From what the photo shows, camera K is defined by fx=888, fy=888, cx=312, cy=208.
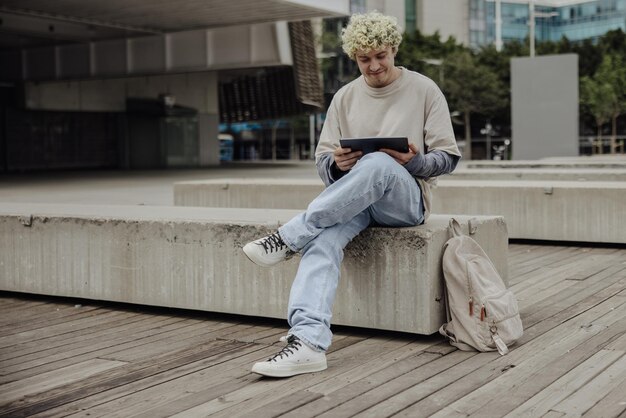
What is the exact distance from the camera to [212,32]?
3247 cm

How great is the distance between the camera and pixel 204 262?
19.2 ft

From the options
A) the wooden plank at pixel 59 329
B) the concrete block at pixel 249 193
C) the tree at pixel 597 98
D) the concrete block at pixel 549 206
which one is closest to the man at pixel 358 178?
the wooden plank at pixel 59 329

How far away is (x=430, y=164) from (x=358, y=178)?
452 mm

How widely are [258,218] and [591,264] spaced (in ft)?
11.8

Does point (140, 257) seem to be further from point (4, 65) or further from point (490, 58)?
point (490, 58)

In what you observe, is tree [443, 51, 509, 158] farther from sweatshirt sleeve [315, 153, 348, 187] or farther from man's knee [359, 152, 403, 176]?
man's knee [359, 152, 403, 176]

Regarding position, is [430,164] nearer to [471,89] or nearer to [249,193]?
[249,193]

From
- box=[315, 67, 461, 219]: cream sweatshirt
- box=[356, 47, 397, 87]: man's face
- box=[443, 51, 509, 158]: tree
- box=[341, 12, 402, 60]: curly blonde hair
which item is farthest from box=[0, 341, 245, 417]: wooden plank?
box=[443, 51, 509, 158]: tree

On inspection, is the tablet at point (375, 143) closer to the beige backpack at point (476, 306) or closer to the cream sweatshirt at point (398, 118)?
the cream sweatshirt at point (398, 118)

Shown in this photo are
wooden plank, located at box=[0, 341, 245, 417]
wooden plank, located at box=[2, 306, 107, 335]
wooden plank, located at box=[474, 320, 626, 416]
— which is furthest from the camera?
wooden plank, located at box=[2, 306, 107, 335]

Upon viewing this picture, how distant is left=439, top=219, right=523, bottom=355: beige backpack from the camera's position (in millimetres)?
4691

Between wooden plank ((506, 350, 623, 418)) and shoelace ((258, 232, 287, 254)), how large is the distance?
60.2 inches

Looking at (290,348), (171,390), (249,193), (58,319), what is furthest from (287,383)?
(249,193)

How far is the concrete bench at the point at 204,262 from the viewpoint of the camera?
505cm
